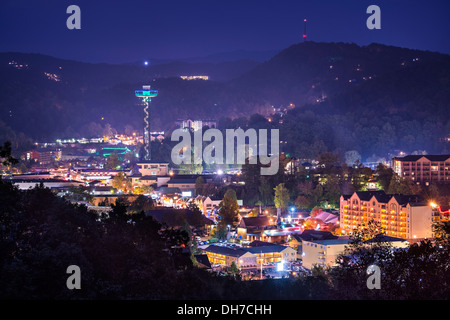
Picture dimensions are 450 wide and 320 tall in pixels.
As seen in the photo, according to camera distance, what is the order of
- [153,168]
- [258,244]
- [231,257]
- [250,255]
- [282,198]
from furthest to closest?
1. [153,168]
2. [282,198]
3. [258,244]
4. [250,255]
5. [231,257]

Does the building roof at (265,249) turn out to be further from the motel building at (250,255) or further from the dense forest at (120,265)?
the dense forest at (120,265)

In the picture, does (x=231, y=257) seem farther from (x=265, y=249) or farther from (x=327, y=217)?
(x=327, y=217)

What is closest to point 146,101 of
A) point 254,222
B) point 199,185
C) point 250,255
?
point 199,185

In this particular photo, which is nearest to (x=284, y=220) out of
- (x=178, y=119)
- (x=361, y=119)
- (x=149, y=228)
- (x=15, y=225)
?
(x=149, y=228)

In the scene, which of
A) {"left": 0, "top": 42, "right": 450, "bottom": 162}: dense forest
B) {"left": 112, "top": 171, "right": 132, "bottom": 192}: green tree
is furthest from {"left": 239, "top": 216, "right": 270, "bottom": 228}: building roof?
{"left": 0, "top": 42, "right": 450, "bottom": 162}: dense forest

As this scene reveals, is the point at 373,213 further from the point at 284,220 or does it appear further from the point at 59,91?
the point at 59,91

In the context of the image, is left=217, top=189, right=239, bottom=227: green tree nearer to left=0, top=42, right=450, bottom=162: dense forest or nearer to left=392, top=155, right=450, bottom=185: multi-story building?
left=392, top=155, right=450, bottom=185: multi-story building
